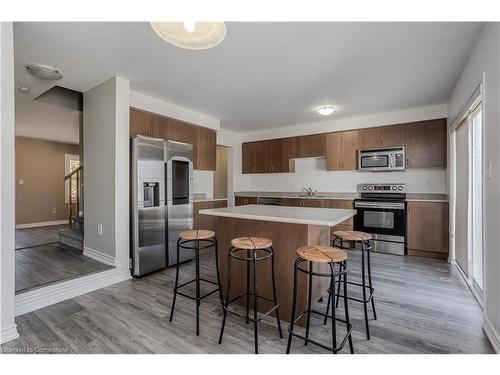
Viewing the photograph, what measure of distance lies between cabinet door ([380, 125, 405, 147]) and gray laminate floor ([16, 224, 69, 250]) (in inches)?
244

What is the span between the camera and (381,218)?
4180mm

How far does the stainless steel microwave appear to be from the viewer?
13.8 ft

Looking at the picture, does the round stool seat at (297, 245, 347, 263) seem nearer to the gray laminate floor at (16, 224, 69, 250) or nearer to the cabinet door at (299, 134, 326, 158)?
the cabinet door at (299, 134, 326, 158)

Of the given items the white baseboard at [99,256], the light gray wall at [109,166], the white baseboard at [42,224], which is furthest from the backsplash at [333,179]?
the white baseboard at [42,224]

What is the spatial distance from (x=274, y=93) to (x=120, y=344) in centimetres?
323

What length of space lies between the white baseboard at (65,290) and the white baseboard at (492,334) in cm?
342

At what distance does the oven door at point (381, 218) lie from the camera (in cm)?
404

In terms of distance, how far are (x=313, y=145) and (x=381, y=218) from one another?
1.88 m

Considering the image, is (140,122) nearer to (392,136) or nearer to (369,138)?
(369,138)

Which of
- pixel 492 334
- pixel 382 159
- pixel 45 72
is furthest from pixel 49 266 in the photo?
pixel 382 159

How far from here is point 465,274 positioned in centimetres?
300

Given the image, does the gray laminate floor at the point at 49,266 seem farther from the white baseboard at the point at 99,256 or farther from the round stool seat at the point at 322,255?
the round stool seat at the point at 322,255

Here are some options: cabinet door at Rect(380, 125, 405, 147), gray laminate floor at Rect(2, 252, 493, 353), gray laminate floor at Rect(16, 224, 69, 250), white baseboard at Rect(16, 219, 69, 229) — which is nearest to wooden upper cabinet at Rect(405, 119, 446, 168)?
cabinet door at Rect(380, 125, 405, 147)

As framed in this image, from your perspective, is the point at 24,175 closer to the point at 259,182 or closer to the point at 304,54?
the point at 259,182
